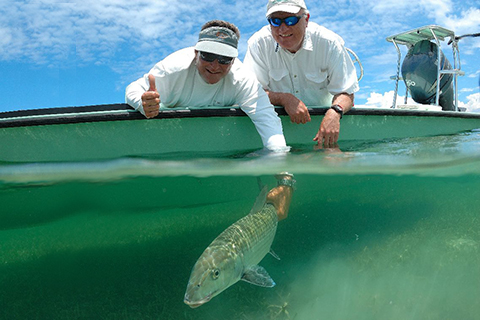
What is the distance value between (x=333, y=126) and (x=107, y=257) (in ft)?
21.8

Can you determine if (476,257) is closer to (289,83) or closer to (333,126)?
(333,126)

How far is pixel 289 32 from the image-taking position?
464cm

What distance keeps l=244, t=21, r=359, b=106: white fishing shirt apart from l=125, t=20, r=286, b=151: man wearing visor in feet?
2.85

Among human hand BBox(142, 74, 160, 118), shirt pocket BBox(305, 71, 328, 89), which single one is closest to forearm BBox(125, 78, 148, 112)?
human hand BBox(142, 74, 160, 118)

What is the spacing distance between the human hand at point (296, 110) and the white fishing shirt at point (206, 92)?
315 mm

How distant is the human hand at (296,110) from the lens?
4746 millimetres

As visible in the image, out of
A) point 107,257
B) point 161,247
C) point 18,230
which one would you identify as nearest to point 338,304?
point 161,247

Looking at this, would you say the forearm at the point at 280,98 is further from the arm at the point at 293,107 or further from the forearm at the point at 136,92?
the forearm at the point at 136,92

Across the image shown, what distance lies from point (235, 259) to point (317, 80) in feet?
11.6

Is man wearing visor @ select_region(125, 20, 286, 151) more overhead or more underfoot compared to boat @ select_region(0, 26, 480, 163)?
more overhead

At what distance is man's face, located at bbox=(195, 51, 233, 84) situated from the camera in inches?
159

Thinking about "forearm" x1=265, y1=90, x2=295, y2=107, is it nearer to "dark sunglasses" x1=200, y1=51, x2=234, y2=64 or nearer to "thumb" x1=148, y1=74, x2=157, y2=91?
"dark sunglasses" x1=200, y1=51, x2=234, y2=64

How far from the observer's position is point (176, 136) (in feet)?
15.1

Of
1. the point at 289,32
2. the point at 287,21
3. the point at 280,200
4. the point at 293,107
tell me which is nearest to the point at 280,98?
the point at 293,107
